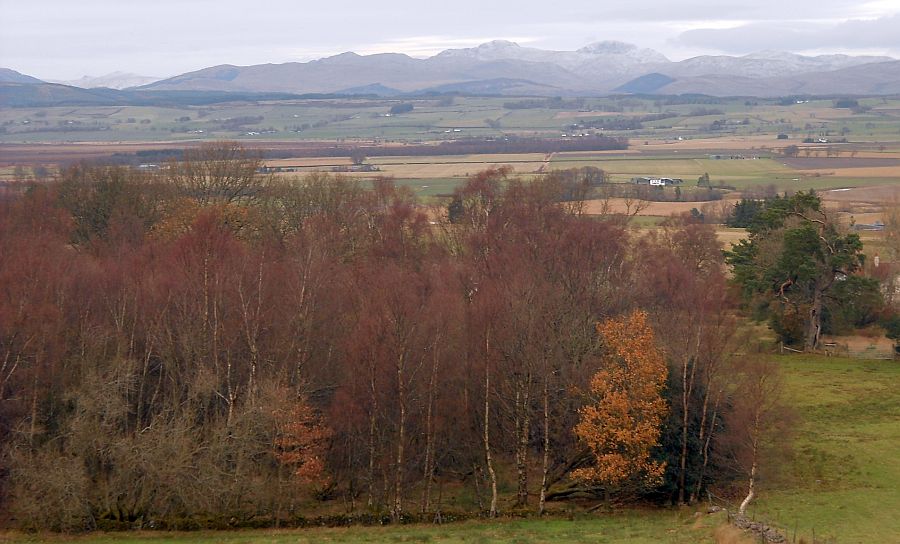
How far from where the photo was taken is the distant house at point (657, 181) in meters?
106

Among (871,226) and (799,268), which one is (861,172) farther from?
(799,268)

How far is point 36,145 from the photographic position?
138m

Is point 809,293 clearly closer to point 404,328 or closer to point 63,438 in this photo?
point 404,328

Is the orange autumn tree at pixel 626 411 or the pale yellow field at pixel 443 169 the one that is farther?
the pale yellow field at pixel 443 169

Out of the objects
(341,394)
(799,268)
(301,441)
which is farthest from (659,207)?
(301,441)

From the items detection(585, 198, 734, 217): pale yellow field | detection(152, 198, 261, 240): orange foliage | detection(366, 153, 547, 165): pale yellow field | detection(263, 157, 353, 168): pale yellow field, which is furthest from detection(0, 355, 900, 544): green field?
detection(366, 153, 547, 165): pale yellow field

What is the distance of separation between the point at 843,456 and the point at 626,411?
9376 millimetres

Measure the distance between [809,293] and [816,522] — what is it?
2629 cm

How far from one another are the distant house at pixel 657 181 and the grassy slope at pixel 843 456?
207ft

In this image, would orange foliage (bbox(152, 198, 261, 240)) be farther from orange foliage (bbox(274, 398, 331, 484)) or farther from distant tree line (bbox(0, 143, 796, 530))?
orange foliage (bbox(274, 398, 331, 484))

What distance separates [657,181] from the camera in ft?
356

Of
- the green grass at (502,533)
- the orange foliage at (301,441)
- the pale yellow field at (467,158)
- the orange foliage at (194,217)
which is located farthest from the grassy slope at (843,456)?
the pale yellow field at (467,158)

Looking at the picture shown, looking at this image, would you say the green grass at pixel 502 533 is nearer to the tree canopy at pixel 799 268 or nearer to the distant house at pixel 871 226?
the tree canopy at pixel 799 268

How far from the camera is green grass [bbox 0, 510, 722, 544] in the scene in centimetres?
2375
